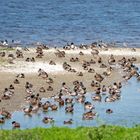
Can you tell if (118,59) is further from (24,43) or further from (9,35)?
(9,35)

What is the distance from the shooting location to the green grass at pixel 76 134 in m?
13.2

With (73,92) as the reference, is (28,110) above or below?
below

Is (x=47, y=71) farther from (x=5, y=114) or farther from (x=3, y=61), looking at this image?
(x=5, y=114)

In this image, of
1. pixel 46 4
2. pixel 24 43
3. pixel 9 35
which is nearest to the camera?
pixel 24 43

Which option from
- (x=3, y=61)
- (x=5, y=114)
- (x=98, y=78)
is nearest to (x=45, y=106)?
(x=5, y=114)

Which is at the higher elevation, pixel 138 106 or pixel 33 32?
pixel 33 32

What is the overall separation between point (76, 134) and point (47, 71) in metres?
15.9

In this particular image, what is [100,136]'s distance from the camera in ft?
43.3

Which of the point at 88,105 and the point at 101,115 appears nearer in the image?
the point at 101,115

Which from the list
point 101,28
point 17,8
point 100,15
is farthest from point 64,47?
point 17,8

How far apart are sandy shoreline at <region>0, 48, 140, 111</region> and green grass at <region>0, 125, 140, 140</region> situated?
28.5 ft

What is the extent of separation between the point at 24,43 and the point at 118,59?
787 cm

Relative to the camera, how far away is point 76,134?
14844mm

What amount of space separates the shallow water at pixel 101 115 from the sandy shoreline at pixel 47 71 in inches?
50.1
